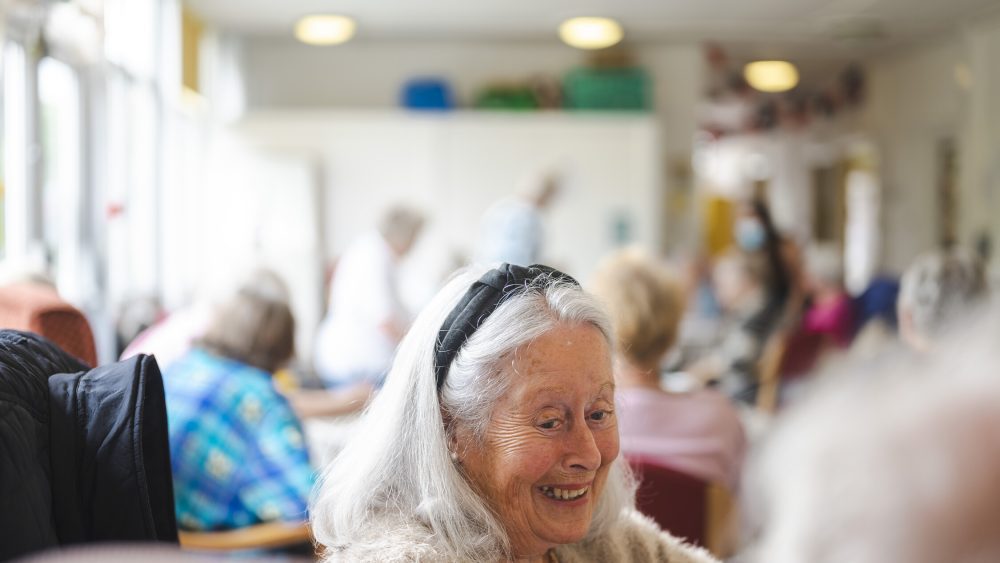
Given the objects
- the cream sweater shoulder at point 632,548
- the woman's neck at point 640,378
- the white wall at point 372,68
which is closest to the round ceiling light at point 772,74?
the white wall at point 372,68

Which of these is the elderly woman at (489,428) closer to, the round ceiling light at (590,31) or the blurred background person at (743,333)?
the blurred background person at (743,333)

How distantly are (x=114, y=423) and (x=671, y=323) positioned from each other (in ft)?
6.21

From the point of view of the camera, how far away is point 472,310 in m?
1.59

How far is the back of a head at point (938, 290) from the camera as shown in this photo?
3.47m

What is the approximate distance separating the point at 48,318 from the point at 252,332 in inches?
41.2

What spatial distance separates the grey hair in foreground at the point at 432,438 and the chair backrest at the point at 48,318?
636 millimetres

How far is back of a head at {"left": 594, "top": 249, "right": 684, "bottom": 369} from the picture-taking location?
3084 mm

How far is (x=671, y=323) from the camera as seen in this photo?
3129 mm

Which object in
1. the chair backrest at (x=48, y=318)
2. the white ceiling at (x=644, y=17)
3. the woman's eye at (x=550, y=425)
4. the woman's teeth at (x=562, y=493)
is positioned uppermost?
the white ceiling at (x=644, y=17)

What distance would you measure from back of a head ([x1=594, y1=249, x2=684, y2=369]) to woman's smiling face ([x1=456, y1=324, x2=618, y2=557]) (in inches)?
54.7

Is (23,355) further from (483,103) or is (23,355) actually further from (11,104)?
(483,103)

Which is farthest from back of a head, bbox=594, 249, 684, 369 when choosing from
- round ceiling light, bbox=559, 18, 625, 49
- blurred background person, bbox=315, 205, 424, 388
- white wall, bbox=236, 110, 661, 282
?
white wall, bbox=236, 110, 661, 282

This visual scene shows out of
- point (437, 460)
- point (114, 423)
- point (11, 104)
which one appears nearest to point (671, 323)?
point (437, 460)

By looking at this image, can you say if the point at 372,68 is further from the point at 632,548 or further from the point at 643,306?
→ the point at 632,548
